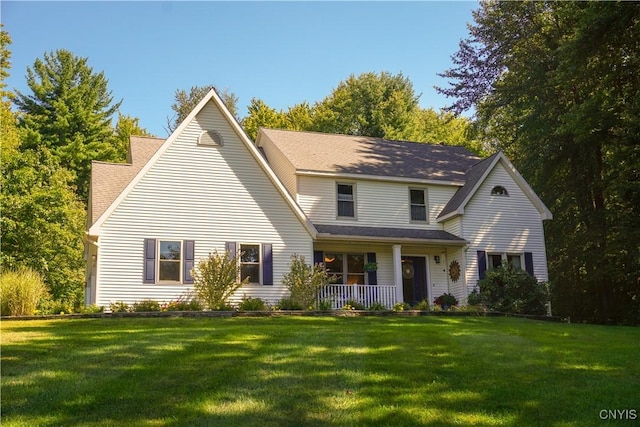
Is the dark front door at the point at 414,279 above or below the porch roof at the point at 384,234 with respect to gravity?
below

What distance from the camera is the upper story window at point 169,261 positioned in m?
18.5

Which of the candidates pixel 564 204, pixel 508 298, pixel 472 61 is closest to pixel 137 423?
pixel 508 298

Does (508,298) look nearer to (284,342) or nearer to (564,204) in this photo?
(564,204)

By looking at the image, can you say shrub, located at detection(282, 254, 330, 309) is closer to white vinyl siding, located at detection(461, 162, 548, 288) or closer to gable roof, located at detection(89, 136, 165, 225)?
gable roof, located at detection(89, 136, 165, 225)

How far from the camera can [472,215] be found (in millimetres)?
22688

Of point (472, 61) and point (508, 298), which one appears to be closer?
point (508, 298)

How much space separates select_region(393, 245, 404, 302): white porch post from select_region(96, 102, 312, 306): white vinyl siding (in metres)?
3.30

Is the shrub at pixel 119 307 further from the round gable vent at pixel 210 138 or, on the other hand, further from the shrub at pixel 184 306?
the round gable vent at pixel 210 138

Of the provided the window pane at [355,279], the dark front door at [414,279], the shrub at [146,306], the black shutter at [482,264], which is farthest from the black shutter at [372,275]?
the shrub at [146,306]

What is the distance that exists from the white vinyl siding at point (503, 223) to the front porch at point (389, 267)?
88 centimetres

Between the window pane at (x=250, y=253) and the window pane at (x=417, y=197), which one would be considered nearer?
the window pane at (x=250, y=253)

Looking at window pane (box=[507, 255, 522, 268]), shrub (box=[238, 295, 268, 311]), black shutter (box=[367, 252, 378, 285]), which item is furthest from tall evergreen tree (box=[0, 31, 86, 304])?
window pane (box=[507, 255, 522, 268])

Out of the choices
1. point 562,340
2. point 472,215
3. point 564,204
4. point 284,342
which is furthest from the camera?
point 564,204

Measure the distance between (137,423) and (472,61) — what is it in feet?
87.7
